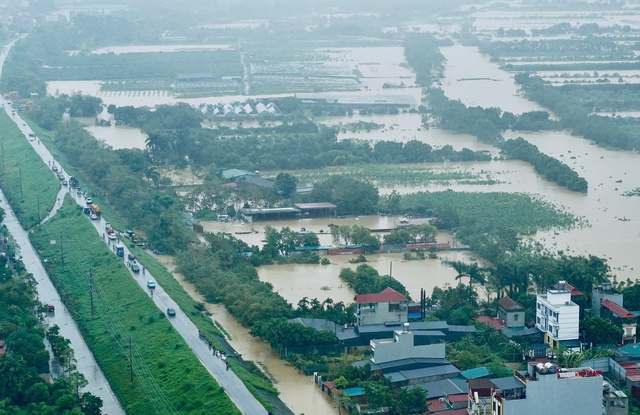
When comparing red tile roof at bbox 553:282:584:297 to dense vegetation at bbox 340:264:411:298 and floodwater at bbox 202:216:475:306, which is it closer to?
dense vegetation at bbox 340:264:411:298

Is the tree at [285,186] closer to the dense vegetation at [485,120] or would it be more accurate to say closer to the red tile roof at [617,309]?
the dense vegetation at [485,120]

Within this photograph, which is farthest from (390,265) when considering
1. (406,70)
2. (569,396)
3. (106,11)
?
(106,11)

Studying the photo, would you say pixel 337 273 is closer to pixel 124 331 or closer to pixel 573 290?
pixel 573 290

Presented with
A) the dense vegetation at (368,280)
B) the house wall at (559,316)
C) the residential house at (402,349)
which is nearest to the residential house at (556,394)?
the residential house at (402,349)

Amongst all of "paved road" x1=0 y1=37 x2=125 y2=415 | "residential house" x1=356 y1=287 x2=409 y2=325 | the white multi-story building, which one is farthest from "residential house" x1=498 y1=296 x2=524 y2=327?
"paved road" x1=0 y1=37 x2=125 y2=415

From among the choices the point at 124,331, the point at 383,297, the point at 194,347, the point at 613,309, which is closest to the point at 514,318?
the point at 613,309

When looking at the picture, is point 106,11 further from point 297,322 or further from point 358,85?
point 297,322
